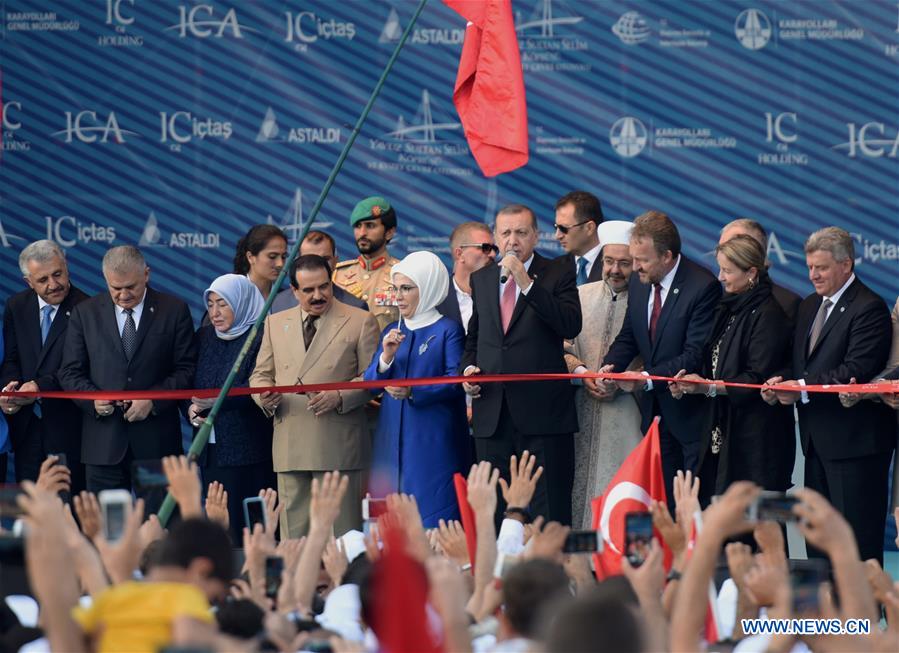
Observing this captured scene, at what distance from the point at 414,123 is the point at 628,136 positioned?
4.61ft

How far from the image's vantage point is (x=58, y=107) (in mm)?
10789

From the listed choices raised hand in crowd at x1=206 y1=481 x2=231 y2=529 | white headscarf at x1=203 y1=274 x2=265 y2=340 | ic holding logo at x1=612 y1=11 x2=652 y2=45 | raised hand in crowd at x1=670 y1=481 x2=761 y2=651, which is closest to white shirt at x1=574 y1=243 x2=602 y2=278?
white headscarf at x1=203 y1=274 x2=265 y2=340

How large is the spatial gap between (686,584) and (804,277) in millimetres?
6892

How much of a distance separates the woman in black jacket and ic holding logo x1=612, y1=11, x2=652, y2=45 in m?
3.08

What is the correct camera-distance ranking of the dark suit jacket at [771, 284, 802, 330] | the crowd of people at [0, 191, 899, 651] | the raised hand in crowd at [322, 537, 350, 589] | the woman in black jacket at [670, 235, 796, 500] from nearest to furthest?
the raised hand in crowd at [322, 537, 350, 589], the crowd of people at [0, 191, 899, 651], the woman in black jacket at [670, 235, 796, 500], the dark suit jacket at [771, 284, 802, 330]

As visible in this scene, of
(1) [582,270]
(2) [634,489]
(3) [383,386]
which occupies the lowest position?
(2) [634,489]

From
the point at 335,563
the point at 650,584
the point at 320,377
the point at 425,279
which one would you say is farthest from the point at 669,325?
the point at 650,584

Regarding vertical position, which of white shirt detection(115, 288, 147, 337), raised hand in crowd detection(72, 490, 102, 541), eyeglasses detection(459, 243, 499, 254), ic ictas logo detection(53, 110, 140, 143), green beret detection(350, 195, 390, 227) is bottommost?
raised hand in crowd detection(72, 490, 102, 541)

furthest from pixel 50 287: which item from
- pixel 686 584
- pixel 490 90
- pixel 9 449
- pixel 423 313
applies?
pixel 686 584

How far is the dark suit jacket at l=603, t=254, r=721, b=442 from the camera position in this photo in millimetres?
7918

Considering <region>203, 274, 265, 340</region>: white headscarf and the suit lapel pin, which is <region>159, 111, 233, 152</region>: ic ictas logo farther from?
the suit lapel pin

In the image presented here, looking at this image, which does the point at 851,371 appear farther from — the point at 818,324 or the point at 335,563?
the point at 335,563

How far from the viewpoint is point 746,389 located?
768 centimetres

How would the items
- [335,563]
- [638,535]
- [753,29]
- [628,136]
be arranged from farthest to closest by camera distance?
[628,136] → [753,29] → [335,563] → [638,535]
